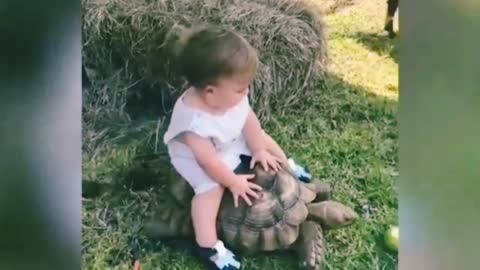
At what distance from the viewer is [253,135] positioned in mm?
1487

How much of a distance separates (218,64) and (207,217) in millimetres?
306

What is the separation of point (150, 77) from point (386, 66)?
1.61 feet

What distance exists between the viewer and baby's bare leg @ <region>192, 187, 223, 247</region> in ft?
4.78

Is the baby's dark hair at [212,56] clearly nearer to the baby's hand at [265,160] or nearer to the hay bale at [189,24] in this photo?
the hay bale at [189,24]

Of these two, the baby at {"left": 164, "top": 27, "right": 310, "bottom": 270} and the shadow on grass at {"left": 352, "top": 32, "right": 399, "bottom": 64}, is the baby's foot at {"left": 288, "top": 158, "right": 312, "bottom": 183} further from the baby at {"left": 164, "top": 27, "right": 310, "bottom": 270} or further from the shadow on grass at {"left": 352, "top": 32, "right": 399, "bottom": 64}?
the shadow on grass at {"left": 352, "top": 32, "right": 399, "bottom": 64}

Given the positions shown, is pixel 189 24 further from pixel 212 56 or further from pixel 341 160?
pixel 341 160

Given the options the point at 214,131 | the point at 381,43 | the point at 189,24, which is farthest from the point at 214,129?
the point at 381,43

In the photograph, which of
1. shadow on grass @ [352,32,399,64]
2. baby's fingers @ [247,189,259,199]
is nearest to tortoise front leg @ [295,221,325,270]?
baby's fingers @ [247,189,259,199]

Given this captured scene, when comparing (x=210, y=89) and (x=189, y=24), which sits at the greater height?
(x=189, y=24)

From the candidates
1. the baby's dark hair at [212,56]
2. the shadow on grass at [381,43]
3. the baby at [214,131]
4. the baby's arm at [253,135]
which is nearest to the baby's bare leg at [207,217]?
the baby at [214,131]

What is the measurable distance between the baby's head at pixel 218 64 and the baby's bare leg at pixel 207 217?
0.18 meters

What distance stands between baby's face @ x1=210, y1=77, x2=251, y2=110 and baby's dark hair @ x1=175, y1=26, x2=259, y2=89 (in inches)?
0.5

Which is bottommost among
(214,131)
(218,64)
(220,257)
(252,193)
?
(220,257)

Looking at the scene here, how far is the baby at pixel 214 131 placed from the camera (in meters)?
1.46
